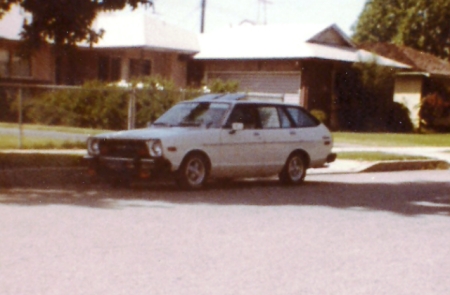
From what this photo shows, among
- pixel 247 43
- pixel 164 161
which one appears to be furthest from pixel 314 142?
pixel 247 43

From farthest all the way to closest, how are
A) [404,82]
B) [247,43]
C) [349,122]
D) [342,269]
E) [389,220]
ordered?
[404,82] < [247,43] < [349,122] < [389,220] < [342,269]

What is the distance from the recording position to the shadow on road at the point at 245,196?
1111 centimetres

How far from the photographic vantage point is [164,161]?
12.1 metres

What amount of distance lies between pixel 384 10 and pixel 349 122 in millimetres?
30039

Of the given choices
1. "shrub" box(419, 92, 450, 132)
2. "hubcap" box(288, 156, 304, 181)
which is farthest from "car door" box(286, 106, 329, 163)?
"shrub" box(419, 92, 450, 132)

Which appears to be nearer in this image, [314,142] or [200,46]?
[314,142]

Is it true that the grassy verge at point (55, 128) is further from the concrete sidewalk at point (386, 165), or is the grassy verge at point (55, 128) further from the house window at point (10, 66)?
the house window at point (10, 66)

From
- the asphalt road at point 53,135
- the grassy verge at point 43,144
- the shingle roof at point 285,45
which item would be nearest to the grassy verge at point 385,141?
the shingle roof at point 285,45

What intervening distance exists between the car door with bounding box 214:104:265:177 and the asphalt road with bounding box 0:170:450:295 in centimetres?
47

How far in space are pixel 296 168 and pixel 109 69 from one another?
876 inches

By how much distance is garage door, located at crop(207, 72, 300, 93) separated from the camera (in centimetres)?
3359

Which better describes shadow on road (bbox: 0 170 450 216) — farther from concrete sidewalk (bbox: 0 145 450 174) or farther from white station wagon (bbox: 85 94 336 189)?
concrete sidewalk (bbox: 0 145 450 174)

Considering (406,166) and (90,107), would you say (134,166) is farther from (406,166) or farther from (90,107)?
(90,107)

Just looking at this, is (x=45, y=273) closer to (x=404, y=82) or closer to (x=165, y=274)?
(x=165, y=274)
